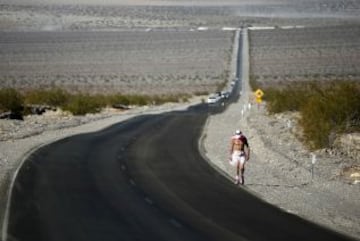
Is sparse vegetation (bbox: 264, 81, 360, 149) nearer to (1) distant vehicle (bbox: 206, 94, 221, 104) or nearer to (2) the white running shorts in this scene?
(2) the white running shorts

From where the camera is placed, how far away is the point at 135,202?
17.1 m

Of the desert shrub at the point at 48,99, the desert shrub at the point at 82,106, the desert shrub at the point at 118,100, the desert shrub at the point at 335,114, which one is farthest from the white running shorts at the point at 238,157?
the desert shrub at the point at 118,100

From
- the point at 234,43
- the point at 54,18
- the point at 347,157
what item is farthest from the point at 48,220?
the point at 54,18

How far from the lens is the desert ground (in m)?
20.6

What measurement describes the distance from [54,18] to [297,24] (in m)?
64.0

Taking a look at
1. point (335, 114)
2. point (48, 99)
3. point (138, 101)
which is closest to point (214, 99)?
point (138, 101)

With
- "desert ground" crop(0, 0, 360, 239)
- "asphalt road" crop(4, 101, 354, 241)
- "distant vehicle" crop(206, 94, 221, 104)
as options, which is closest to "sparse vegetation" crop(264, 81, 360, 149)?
"desert ground" crop(0, 0, 360, 239)

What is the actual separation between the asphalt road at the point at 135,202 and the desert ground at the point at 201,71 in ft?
2.87

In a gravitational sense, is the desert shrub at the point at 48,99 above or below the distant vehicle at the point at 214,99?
above

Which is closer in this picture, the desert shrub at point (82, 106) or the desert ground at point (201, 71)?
the desert ground at point (201, 71)

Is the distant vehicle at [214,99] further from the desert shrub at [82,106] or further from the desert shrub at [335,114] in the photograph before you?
the desert shrub at [335,114]

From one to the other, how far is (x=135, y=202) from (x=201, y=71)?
83.7 meters

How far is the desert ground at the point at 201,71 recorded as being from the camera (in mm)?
20641

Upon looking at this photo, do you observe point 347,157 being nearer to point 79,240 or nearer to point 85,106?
point 79,240
